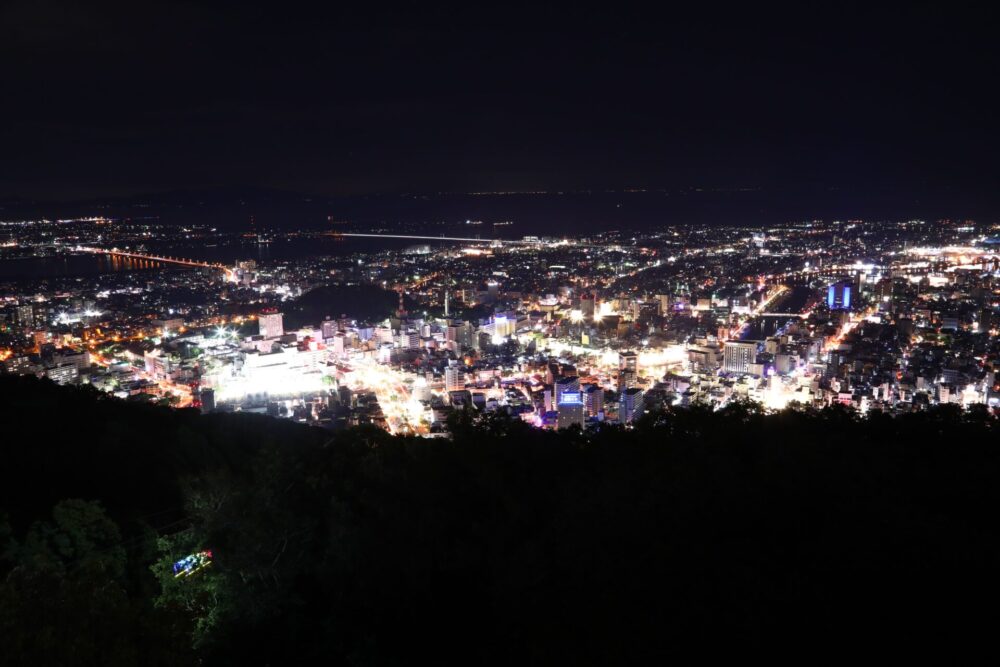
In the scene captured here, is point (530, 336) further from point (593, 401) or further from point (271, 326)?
point (593, 401)

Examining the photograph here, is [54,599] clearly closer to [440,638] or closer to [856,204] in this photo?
[440,638]

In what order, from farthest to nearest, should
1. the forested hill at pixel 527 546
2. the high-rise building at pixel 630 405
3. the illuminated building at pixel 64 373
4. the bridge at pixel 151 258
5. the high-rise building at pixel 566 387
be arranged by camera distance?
the bridge at pixel 151 258
the illuminated building at pixel 64 373
the high-rise building at pixel 566 387
the high-rise building at pixel 630 405
the forested hill at pixel 527 546

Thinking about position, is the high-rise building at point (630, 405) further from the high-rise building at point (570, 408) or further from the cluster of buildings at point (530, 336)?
the high-rise building at point (570, 408)

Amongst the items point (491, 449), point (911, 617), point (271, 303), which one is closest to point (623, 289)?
point (271, 303)

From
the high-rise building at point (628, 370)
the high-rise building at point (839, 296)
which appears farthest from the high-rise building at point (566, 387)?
the high-rise building at point (839, 296)

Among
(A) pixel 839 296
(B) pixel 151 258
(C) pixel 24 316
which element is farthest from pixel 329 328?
→ (B) pixel 151 258

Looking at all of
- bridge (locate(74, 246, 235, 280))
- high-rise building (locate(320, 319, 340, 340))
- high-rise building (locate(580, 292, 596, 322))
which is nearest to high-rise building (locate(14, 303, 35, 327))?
high-rise building (locate(320, 319, 340, 340))

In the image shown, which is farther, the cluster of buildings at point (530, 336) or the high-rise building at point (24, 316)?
the high-rise building at point (24, 316)
